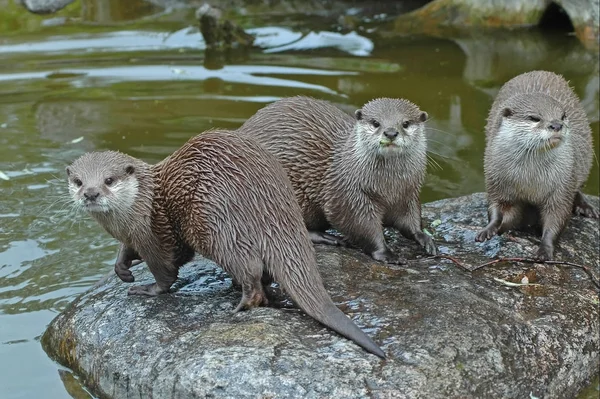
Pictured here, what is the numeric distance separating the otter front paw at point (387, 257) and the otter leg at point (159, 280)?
88 centimetres

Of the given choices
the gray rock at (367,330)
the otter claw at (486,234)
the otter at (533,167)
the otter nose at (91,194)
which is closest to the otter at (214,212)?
the otter nose at (91,194)

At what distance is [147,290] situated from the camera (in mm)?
3504

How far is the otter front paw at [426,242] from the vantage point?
378 centimetres

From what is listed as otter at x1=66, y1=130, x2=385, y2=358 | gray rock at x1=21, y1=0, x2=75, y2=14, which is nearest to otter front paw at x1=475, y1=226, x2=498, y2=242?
otter at x1=66, y1=130, x2=385, y2=358

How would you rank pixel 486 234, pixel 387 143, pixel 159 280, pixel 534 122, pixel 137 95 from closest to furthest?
pixel 159 280 → pixel 387 143 → pixel 534 122 → pixel 486 234 → pixel 137 95

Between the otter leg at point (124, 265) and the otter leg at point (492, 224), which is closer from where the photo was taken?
the otter leg at point (124, 265)

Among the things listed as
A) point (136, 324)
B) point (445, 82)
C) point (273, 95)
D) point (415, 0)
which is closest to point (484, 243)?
point (136, 324)

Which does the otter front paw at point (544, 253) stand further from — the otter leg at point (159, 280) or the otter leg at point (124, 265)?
the otter leg at point (124, 265)

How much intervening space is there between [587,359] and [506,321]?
444 mm

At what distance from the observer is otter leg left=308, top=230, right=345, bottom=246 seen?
13.2 feet

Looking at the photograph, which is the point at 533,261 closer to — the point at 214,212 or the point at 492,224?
the point at 492,224

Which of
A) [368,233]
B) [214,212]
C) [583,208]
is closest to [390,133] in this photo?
[368,233]

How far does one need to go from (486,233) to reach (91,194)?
5.89ft

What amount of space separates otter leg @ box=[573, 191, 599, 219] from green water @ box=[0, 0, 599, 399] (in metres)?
1.12
